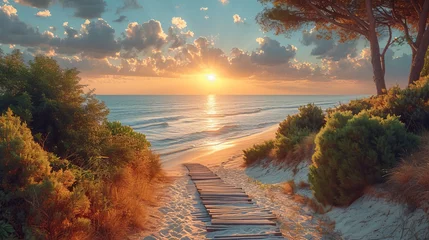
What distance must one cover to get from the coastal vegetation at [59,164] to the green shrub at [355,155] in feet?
13.3

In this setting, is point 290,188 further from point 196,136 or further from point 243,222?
point 196,136

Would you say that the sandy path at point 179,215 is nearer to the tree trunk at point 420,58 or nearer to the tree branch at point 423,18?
the tree trunk at point 420,58

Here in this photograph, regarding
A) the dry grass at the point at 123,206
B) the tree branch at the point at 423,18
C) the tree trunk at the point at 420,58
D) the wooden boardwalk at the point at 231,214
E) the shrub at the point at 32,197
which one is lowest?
the wooden boardwalk at the point at 231,214

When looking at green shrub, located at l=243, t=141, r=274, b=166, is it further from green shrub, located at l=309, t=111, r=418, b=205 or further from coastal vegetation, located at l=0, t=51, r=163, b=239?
green shrub, located at l=309, t=111, r=418, b=205

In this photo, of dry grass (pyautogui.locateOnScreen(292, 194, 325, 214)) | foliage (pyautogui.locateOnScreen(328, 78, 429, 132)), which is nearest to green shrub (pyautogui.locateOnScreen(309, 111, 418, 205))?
dry grass (pyautogui.locateOnScreen(292, 194, 325, 214))

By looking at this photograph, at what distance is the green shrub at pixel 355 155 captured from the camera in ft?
24.5

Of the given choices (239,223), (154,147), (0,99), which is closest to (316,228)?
(239,223)

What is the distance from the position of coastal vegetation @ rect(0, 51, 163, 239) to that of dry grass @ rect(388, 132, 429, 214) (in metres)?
4.73

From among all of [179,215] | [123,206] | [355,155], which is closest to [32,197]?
[123,206]

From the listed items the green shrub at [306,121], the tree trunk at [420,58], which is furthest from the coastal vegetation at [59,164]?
the tree trunk at [420,58]

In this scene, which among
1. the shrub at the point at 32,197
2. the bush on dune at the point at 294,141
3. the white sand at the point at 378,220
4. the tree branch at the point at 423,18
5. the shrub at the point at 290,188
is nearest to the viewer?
the shrub at the point at 32,197

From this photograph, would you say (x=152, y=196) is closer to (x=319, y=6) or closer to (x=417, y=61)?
(x=417, y=61)

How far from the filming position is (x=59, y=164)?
21.7ft

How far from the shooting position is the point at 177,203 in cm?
936
